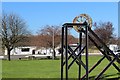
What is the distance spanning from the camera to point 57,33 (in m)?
45.0

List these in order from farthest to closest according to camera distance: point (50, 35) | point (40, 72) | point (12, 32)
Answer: point (50, 35)
point (12, 32)
point (40, 72)

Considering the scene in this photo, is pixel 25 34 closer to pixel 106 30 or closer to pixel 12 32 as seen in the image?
pixel 12 32

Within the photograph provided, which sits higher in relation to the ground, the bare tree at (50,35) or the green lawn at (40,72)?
the bare tree at (50,35)

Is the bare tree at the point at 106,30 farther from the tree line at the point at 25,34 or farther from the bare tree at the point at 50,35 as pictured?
the bare tree at the point at 50,35

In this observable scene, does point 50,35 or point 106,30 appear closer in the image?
point 106,30

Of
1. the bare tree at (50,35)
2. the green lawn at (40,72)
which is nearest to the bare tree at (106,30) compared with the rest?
the bare tree at (50,35)

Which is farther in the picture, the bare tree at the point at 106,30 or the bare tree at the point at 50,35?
the bare tree at the point at 50,35

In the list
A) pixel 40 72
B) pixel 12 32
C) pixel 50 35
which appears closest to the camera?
pixel 40 72

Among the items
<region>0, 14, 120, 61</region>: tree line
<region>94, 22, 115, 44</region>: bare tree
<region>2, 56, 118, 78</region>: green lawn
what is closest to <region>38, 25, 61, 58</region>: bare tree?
<region>0, 14, 120, 61</region>: tree line

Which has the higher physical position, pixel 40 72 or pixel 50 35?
pixel 50 35

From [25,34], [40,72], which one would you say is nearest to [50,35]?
[25,34]

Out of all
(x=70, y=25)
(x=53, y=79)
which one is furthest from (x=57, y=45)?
(x=70, y=25)

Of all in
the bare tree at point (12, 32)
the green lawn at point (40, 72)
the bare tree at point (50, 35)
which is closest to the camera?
the green lawn at point (40, 72)

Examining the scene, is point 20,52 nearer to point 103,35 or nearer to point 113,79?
point 103,35
